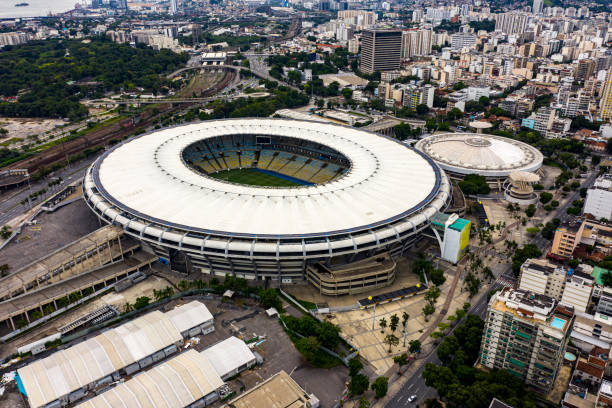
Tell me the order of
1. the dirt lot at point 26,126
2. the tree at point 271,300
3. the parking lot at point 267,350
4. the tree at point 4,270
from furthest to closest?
the dirt lot at point 26,126
the tree at point 4,270
the tree at point 271,300
the parking lot at point 267,350

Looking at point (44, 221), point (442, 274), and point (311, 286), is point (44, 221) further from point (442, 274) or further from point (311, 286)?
point (442, 274)

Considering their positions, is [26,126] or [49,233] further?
[26,126]

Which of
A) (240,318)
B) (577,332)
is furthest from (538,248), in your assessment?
(240,318)

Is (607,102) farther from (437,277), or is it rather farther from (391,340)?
Result: (391,340)

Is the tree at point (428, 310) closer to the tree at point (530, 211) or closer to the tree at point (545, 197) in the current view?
the tree at point (530, 211)

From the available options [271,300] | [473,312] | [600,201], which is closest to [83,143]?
[271,300]

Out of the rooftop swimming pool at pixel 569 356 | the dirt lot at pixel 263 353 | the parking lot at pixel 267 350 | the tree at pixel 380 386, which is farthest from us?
the rooftop swimming pool at pixel 569 356

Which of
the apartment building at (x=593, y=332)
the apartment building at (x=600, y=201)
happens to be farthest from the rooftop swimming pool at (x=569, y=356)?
the apartment building at (x=600, y=201)
